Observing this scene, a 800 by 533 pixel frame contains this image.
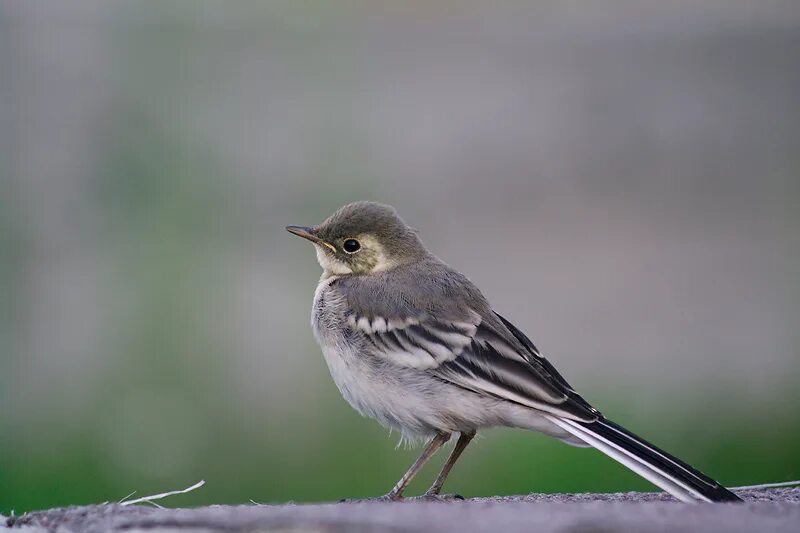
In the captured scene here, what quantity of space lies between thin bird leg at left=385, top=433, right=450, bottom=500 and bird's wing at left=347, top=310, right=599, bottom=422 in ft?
1.67

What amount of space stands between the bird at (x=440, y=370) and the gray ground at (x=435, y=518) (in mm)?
717

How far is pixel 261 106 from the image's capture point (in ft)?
64.2

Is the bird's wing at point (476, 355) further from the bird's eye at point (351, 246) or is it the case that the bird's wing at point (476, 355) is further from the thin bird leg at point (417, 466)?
the bird's eye at point (351, 246)

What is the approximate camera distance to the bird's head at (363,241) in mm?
7973

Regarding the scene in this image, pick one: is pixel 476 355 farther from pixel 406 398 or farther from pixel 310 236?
pixel 310 236

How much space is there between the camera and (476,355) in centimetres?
680

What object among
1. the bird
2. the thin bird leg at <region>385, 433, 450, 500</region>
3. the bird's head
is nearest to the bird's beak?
the bird's head

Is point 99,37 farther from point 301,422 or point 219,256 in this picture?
point 301,422

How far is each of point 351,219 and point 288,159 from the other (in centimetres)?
1011

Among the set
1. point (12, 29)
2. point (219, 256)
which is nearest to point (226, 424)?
point (219, 256)

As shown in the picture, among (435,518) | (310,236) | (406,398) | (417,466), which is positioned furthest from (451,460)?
(435,518)

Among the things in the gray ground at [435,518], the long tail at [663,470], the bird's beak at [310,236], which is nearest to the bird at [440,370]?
the long tail at [663,470]

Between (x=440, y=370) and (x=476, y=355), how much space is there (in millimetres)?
220

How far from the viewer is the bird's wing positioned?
21.5 feet
